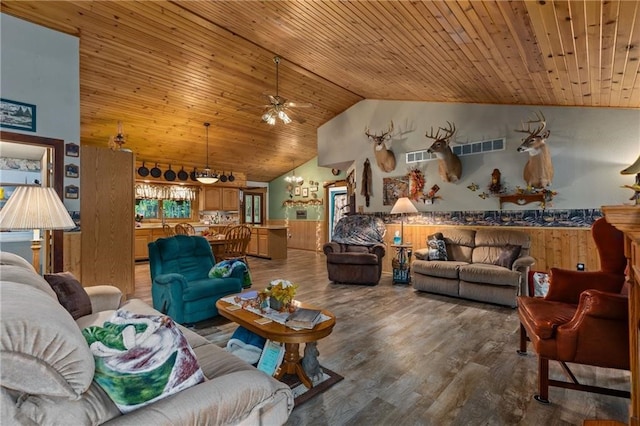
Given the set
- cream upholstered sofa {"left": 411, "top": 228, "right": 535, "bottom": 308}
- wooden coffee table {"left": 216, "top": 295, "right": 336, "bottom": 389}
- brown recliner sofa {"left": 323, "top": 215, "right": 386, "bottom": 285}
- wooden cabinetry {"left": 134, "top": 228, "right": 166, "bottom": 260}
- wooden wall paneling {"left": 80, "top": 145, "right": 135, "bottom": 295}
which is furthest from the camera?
wooden cabinetry {"left": 134, "top": 228, "right": 166, "bottom": 260}

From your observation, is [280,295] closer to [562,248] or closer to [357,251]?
[357,251]

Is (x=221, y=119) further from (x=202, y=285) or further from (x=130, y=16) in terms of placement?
(x=202, y=285)

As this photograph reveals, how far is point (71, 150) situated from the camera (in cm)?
386

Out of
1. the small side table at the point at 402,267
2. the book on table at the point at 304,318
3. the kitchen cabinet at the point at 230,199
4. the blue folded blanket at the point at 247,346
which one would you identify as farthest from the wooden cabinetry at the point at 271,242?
the book on table at the point at 304,318

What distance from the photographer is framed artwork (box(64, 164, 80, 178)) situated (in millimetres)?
3834

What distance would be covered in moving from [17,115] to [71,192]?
3.16 ft

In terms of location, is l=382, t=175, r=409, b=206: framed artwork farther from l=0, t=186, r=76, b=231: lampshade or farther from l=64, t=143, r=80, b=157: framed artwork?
l=0, t=186, r=76, b=231: lampshade

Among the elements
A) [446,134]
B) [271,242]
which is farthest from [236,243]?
[446,134]

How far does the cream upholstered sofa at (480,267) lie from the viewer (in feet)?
13.1

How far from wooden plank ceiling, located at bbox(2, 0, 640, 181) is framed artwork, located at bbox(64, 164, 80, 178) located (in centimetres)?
145

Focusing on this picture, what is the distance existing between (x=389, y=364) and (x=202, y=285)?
2.08 metres

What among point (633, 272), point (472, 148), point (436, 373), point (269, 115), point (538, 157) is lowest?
point (436, 373)

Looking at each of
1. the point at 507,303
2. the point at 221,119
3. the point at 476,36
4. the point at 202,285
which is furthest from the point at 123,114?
the point at 507,303

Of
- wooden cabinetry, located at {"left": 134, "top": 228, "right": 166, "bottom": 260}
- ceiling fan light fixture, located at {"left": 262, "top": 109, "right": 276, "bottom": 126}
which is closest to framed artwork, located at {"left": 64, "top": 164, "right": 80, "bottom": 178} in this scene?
ceiling fan light fixture, located at {"left": 262, "top": 109, "right": 276, "bottom": 126}
